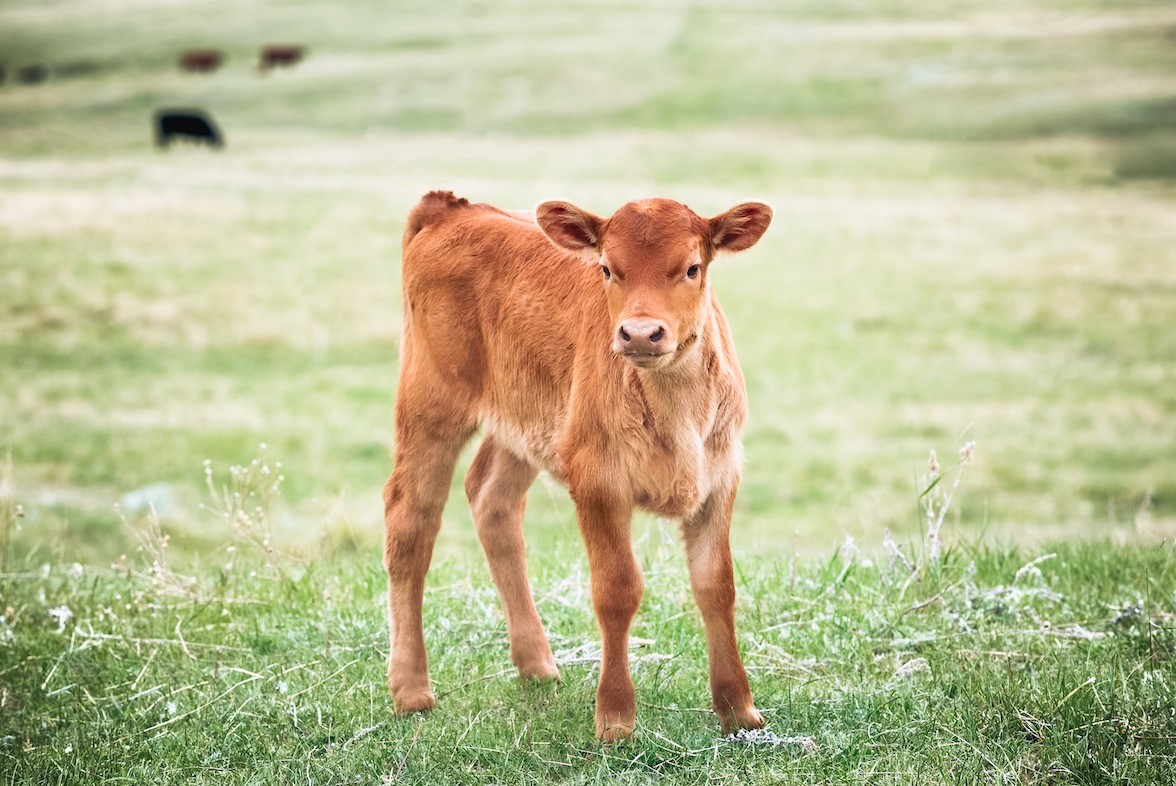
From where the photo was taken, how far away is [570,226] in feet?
17.8

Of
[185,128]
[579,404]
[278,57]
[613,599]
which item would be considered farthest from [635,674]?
[278,57]

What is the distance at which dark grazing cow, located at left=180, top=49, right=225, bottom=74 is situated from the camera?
59.7 metres

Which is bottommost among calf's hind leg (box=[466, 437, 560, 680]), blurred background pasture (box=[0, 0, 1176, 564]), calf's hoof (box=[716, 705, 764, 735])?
blurred background pasture (box=[0, 0, 1176, 564])

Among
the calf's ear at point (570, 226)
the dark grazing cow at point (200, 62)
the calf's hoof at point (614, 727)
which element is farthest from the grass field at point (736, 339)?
the calf's ear at point (570, 226)

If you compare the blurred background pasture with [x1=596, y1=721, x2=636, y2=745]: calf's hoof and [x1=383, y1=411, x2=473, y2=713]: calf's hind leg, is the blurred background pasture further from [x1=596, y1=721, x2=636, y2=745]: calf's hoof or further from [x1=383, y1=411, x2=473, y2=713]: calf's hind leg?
[x1=596, y1=721, x2=636, y2=745]: calf's hoof

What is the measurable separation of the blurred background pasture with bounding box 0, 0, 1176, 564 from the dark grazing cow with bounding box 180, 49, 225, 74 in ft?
2.04

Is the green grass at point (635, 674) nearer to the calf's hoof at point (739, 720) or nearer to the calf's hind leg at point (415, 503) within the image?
the calf's hoof at point (739, 720)

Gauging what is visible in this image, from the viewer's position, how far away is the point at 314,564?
741cm

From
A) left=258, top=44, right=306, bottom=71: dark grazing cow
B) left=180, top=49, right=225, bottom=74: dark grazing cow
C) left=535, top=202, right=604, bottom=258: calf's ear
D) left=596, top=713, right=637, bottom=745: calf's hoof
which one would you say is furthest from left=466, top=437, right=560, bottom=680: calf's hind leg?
left=180, top=49, right=225, bottom=74: dark grazing cow

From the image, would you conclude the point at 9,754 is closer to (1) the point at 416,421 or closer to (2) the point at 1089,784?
(1) the point at 416,421

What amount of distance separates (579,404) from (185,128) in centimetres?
4341

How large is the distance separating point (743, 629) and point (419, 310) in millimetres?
2308

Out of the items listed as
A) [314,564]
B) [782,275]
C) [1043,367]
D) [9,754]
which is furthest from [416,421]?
[782,275]

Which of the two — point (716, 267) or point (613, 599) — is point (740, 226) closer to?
point (613, 599)
